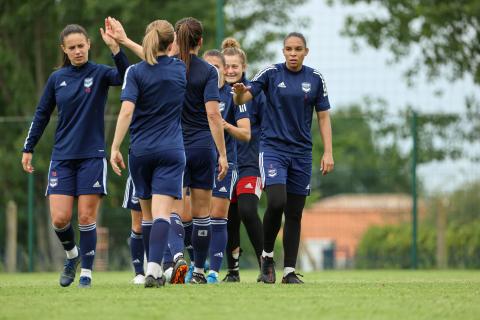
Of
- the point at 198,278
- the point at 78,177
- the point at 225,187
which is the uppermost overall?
the point at 78,177

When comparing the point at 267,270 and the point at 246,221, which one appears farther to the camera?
the point at 246,221

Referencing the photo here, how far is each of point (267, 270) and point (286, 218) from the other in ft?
1.56

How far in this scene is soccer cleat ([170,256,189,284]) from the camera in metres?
8.89

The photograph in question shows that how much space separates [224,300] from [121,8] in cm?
1927

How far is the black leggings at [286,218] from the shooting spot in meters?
9.37

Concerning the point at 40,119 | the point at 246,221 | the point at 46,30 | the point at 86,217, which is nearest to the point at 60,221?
the point at 86,217

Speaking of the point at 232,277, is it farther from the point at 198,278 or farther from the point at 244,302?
the point at 244,302

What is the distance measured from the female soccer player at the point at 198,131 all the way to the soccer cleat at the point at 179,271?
0.04 feet

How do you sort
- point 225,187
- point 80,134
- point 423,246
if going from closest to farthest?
1. point 80,134
2. point 225,187
3. point 423,246

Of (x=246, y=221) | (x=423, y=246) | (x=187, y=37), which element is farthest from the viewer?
(x=423, y=246)

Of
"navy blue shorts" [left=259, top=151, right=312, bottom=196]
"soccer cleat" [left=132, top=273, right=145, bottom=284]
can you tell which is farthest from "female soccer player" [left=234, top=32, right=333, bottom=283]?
"soccer cleat" [left=132, top=273, right=145, bottom=284]

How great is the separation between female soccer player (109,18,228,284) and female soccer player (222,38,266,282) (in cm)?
101

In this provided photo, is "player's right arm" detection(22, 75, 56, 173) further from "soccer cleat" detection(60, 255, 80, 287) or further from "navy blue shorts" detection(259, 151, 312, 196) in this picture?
"navy blue shorts" detection(259, 151, 312, 196)

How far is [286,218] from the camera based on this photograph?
9664mm
